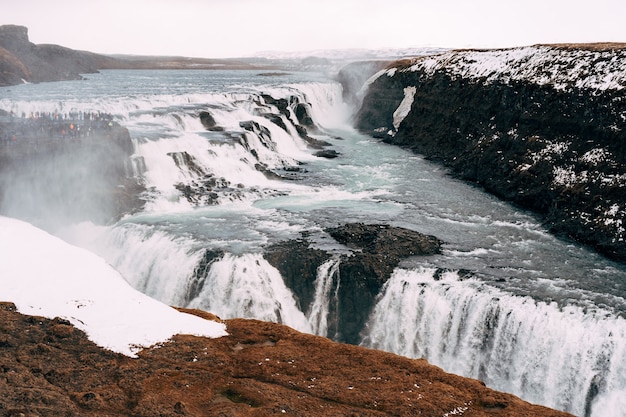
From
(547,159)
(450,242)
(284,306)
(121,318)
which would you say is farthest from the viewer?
(547,159)

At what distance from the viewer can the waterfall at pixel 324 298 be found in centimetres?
2442

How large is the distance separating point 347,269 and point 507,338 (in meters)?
6.87

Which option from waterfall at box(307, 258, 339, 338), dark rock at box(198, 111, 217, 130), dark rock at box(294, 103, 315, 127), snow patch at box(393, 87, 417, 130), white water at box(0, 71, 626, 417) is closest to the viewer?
white water at box(0, 71, 626, 417)

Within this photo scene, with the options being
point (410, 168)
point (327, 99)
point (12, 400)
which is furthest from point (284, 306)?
point (327, 99)

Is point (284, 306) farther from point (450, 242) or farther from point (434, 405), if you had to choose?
point (434, 405)

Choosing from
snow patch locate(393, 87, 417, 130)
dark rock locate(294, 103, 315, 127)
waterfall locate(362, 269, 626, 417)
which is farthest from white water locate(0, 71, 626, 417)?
dark rock locate(294, 103, 315, 127)

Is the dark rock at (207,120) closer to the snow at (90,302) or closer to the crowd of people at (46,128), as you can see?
the crowd of people at (46,128)

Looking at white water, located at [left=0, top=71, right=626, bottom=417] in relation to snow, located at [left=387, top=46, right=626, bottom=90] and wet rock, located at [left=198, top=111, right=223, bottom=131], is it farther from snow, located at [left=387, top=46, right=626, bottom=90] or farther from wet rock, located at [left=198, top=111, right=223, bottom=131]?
snow, located at [left=387, top=46, right=626, bottom=90]

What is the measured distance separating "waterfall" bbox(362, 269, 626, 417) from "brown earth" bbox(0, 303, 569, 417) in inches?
267

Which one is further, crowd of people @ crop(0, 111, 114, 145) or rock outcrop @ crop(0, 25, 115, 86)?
rock outcrop @ crop(0, 25, 115, 86)

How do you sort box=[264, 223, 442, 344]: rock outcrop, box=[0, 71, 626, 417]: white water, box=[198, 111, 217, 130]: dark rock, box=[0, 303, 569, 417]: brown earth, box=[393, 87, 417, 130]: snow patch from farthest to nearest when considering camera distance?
box=[393, 87, 417, 130]: snow patch < box=[198, 111, 217, 130]: dark rock < box=[264, 223, 442, 344]: rock outcrop < box=[0, 71, 626, 417]: white water < box=[0, 303, 569, 417]: brown earth

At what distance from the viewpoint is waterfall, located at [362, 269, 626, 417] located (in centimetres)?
1909

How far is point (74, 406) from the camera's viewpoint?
12.0 meters

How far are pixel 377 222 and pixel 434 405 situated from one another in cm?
1778
